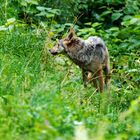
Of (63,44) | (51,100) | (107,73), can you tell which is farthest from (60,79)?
(51,100)

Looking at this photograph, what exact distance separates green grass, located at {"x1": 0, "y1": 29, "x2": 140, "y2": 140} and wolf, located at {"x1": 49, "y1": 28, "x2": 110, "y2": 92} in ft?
0.72

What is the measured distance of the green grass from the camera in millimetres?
5026

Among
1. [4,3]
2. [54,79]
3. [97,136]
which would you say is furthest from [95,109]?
[4,3]

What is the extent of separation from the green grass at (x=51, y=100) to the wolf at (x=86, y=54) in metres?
0.22

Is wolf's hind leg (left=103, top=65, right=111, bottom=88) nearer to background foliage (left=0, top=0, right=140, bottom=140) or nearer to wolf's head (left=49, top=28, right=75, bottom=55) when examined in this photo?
background foliage (left=0, top=0, right=140, bottom=140)

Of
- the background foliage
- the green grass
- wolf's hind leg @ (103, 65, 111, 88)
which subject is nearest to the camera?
the green grass

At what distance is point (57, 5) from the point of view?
1308 centimetres

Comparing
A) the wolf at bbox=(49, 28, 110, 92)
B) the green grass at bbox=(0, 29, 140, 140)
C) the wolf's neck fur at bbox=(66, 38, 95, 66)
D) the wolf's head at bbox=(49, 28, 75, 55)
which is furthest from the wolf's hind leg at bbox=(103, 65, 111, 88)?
the wolf's head at bbox=(49, 28, 75, 55)

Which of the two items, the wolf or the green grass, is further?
the wolf

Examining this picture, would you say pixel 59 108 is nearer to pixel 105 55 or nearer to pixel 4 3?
pixel 105 55

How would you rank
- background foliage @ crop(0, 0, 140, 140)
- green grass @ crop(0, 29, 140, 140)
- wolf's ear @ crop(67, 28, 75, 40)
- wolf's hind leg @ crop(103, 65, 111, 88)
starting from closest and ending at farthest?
1. green grass @ crop(0, 29, 140, 140)
2. background foliage @ crop(0, 0, 140, 140)
3. wolf's ear @ crop(67, 28, 75, 40)
4. wolf's hind leg @ crop(103, 65, 111, 88)

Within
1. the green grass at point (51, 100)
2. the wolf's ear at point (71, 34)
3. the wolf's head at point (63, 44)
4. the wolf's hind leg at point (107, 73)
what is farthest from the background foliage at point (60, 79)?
the wolf's ear at point (71, 34)

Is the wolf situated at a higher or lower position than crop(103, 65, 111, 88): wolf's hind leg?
higher

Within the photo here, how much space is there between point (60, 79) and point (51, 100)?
2.80 m
